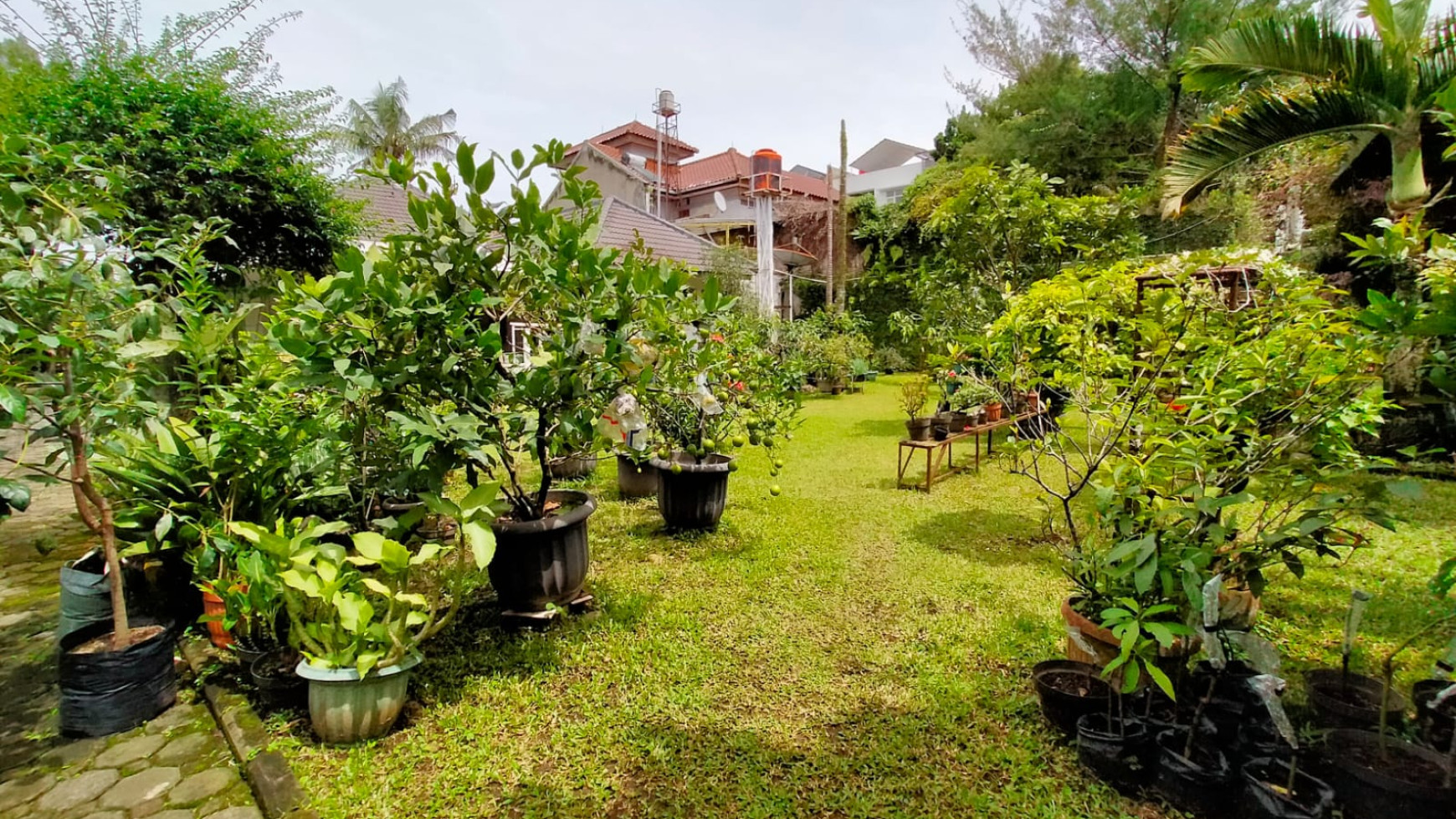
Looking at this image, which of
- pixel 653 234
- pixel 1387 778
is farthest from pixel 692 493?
pixel 653 234

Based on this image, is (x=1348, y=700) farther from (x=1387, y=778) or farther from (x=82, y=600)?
(x=82, y=600)

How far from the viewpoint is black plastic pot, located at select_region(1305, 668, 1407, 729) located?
198cm

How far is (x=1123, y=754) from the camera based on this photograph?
6.49ft

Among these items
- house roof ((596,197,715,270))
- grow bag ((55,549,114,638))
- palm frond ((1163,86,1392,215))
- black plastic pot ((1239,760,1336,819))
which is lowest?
black plastic pot ((1239,760,1336,819))

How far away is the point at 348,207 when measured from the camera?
659 cm

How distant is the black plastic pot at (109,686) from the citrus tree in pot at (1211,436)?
11.6ft

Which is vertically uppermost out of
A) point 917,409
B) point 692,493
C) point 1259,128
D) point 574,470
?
point 1259,128

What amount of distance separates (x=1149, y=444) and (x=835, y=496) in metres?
3.43

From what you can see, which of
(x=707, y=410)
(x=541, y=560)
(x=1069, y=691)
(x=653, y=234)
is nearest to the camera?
(x=1069, y=691)

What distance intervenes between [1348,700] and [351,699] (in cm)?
344

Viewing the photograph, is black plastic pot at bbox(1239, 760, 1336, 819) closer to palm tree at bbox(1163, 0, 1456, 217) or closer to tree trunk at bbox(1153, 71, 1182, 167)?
palm tree at bbox(1163, 0, 1456, 217)

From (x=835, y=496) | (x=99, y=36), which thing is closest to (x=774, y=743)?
(x=835, y=496)

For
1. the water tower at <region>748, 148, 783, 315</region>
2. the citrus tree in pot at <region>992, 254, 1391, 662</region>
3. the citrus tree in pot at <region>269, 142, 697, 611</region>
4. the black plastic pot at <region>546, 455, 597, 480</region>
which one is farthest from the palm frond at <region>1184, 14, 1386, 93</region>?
the water tower at <region>748, 148, 783, 315</region>

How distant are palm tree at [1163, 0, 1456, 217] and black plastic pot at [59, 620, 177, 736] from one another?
765 centimetres
